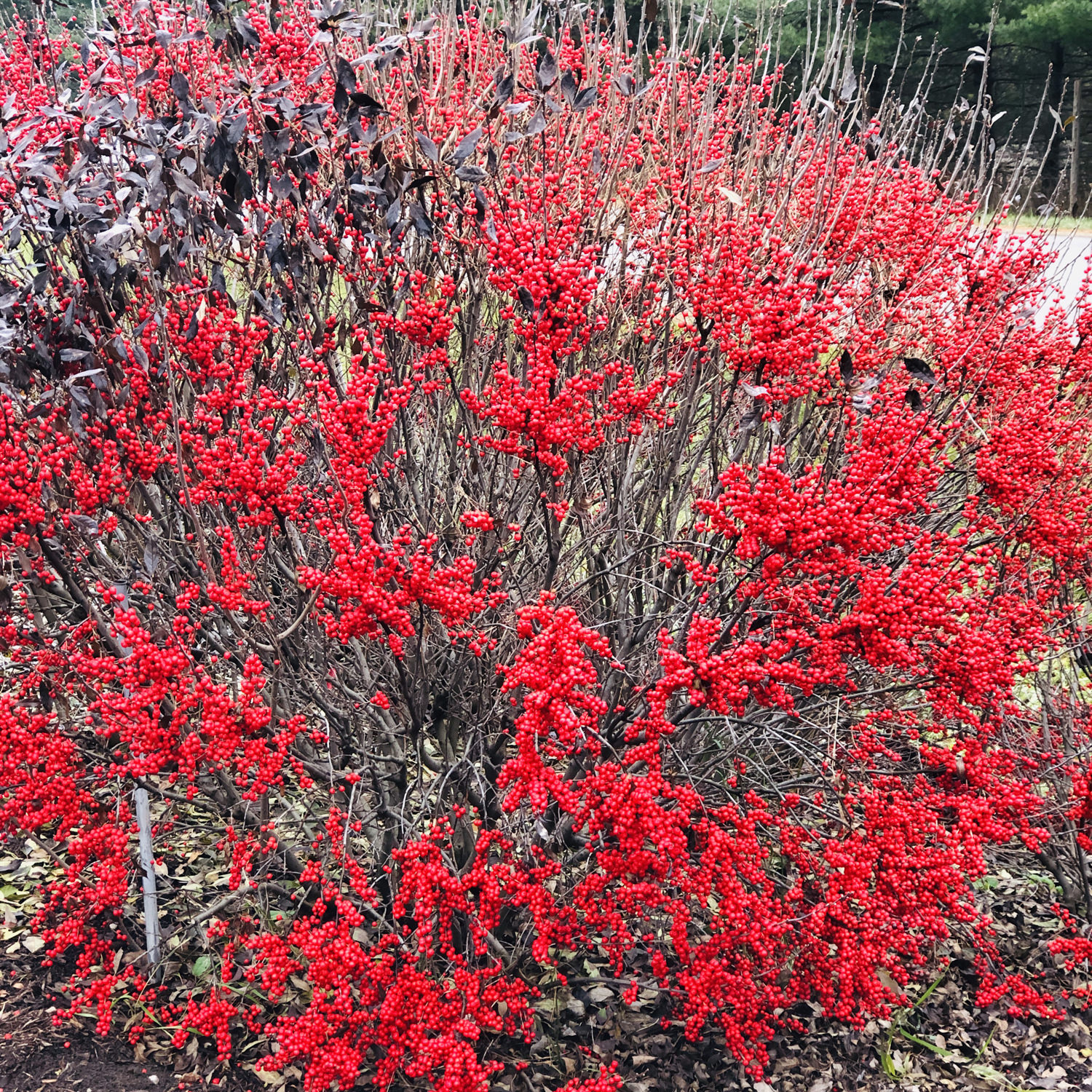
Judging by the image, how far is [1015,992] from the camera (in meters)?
3.46

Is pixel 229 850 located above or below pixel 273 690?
below

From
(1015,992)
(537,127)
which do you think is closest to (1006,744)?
(1015,992)

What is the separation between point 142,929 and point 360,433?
2.60 meters

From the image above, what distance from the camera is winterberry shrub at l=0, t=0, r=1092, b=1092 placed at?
8.25 feet

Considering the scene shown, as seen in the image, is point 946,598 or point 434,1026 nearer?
point 946,598

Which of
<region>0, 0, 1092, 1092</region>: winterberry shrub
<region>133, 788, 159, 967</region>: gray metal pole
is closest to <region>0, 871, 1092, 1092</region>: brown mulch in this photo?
<region>0, 0, 1092, 1092</region>: winterberry shrub

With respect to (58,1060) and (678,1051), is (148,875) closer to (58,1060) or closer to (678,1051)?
(58,1060)

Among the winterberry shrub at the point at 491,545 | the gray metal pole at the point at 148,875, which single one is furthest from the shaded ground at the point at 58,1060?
the gray metal pole at the point at 148,875

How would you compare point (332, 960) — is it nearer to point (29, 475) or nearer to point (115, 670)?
point (115, 670)

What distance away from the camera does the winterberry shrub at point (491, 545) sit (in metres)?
2.52

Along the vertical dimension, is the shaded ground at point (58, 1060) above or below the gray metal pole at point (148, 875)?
below

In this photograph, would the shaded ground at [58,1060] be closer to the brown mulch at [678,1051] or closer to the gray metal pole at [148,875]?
the brown mulch at [678,1051]

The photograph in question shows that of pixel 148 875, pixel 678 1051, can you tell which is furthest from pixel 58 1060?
pixel 678 1051

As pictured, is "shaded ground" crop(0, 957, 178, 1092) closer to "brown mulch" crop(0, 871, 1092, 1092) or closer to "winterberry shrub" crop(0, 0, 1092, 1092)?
"brown mulch" crop(0, 871, 1092, 1092)
